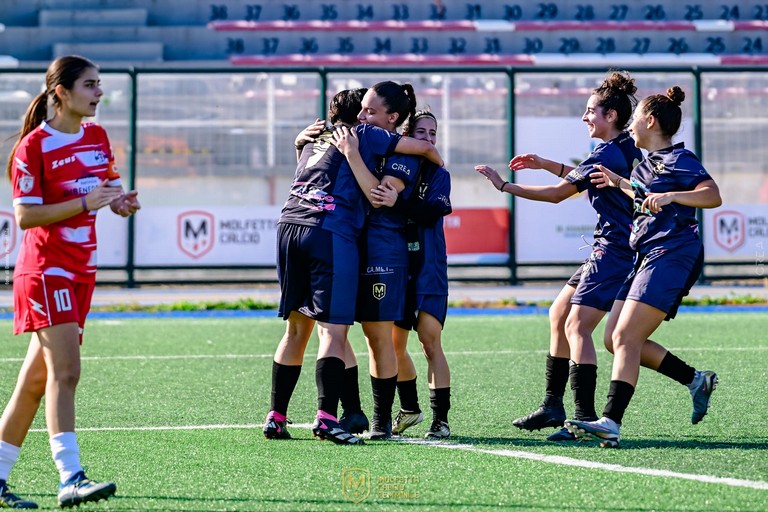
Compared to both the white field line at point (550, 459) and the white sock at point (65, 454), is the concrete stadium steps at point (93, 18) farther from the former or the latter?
the white sock at point (65, 454)

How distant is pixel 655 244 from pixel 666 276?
180 mm

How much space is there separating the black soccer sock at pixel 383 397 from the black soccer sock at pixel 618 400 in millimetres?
1079

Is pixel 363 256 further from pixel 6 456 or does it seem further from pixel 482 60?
pixel 482 60

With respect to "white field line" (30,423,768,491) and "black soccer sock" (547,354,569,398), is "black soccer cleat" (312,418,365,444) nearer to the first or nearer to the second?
"white field line" (30,423,768,491)

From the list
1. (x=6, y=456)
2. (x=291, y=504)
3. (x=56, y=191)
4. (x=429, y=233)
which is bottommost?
(x=291, y=504)

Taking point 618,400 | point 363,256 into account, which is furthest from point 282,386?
point 618,400

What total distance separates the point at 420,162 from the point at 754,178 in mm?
11597

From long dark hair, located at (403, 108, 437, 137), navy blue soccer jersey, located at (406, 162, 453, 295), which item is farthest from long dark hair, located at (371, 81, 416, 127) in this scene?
navy blue soccer jersey, located at (406, 162, 453, 295)

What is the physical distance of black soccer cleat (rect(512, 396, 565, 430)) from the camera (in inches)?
248

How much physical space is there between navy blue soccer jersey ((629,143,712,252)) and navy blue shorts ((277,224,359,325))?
4.65 feet

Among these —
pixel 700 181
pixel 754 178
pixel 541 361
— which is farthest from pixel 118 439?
pixel 754 178

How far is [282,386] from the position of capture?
6.17 metres

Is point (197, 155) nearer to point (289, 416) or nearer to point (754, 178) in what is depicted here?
point (754, 178)

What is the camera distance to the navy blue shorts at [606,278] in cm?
626
